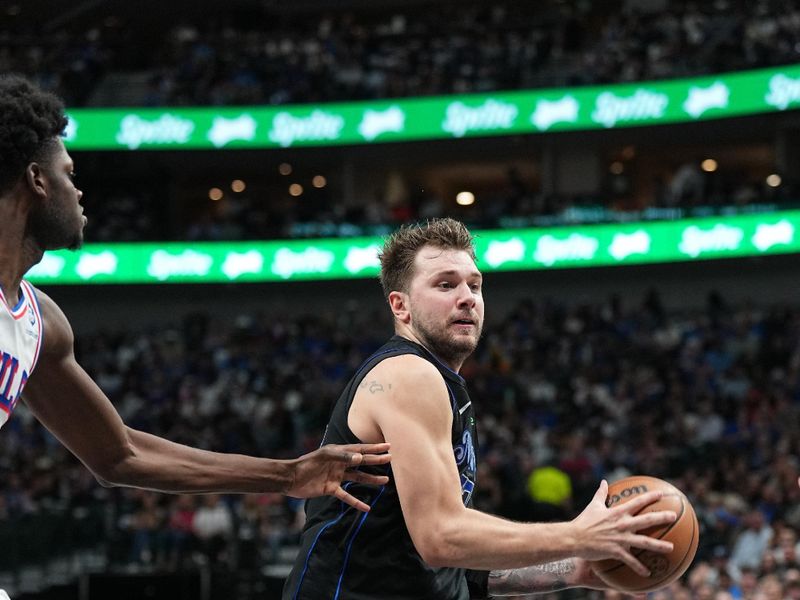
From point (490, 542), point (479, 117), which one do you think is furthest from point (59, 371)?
point (479, 117)

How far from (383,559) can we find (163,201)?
26.9 m

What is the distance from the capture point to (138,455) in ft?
14.5

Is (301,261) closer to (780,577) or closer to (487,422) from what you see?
(487,422)

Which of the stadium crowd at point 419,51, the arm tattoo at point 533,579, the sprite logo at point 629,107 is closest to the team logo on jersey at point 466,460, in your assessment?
the arm tattoo at point 533,579

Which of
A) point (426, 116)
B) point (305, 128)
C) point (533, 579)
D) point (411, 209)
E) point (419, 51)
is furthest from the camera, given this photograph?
point (419, 51)

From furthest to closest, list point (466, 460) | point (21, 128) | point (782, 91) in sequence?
point (782, 91) < point (466, 460) < point (21, 128)

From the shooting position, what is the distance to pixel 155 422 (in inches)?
856

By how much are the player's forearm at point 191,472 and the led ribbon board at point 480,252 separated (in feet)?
63.5

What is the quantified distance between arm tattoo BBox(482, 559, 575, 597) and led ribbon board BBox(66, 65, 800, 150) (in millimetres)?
20451

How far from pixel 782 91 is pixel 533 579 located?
67.0ft

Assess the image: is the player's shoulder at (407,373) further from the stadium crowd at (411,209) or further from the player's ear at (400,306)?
the stadium crowd at (411,209)

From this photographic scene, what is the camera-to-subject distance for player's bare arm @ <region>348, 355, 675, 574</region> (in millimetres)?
3783

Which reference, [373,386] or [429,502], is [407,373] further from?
[429,502]

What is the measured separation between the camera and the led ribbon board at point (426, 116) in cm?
2420
